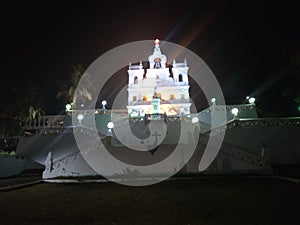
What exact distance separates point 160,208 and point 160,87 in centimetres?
4226

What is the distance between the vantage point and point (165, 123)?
28.5 m

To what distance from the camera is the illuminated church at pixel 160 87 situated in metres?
47.3

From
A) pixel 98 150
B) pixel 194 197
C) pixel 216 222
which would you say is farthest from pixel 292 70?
pixel 216 222

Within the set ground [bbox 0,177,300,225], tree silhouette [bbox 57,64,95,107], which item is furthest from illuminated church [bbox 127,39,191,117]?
ground [bbox 0,177,300,225]

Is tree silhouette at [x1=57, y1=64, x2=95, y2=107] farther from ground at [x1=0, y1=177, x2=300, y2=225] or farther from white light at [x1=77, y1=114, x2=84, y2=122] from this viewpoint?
ground at [x1=0, y1=177, x2=300, y2=225]

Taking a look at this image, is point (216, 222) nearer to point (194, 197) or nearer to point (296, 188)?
point (194, 197)

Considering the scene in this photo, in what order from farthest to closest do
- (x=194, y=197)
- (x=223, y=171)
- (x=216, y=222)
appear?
(x=223, y=171), (x=194, y=197), (x=216, y=222)

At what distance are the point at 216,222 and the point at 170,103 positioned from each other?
40.9 metres

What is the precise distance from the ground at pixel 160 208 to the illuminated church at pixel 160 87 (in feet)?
96.7

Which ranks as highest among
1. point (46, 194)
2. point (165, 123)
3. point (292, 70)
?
point (292, 70)

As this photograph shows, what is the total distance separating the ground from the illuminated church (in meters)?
29.5

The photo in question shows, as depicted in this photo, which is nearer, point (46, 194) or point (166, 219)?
point (166, 219)

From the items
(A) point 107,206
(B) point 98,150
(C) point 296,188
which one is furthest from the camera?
(B) point 98,150

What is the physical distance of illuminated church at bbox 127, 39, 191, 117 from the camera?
47.3 m
